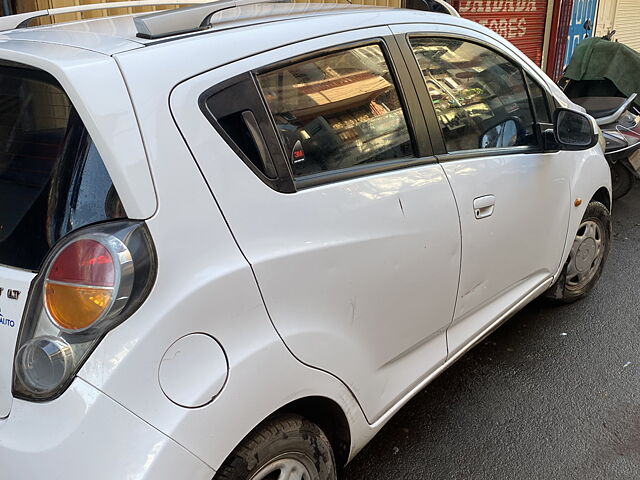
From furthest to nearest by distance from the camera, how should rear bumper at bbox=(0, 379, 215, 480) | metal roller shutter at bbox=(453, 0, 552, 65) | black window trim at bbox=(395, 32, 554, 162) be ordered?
1. metal roller shutter at bbox=(453, 0, 552, 65)
2. black window trim at bbox=(395, 32, 554, 162)
3. rear bumper at bbox=(0, 379, 215, 480)

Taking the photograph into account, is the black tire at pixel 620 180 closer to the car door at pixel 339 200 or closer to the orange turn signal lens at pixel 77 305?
the car door at pixel 339 200

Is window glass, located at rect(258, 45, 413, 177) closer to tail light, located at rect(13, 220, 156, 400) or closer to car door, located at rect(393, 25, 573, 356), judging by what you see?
car door, located at rect(393, 25, 573, 356)

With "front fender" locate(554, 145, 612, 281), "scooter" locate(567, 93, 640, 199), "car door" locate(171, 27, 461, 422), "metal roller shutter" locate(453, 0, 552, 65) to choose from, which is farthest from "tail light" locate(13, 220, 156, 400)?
"metal roller shutter" locate(453, 0, 552, 65)

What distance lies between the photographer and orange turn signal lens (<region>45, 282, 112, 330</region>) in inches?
57.8

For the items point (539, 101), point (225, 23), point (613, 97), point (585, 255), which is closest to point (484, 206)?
point (539, 101)

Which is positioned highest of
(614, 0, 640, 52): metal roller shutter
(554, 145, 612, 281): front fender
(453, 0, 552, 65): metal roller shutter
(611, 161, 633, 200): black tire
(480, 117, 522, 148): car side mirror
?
(480, 117, 522, 148): car side mirror

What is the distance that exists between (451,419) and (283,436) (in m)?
1.36

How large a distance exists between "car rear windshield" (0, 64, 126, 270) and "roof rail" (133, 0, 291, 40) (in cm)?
32

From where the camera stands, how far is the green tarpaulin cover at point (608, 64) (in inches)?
235

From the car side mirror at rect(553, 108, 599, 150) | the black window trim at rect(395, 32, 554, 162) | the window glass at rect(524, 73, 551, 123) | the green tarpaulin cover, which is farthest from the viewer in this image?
the green tarpaulin cover

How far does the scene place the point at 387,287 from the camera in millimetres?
2133

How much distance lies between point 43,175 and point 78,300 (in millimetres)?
367

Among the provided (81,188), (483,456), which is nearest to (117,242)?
(81,188)

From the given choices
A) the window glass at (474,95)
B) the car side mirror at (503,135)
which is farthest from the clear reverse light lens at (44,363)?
the car side mirror at (503,135)
